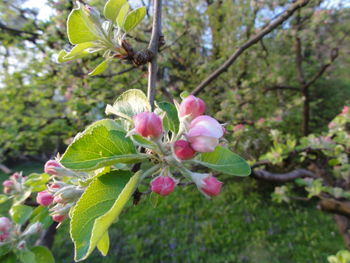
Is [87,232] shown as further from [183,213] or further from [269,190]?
[269,190]

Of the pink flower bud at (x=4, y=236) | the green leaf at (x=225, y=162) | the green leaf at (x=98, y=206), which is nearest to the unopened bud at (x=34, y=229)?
the pink flower bud at (x=4, y=236)

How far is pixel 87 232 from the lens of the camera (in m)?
0.52

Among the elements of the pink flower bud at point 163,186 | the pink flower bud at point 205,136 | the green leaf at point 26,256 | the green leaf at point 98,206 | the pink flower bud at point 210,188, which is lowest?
the green leaf at point 26,256

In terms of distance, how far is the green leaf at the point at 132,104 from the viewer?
65cm

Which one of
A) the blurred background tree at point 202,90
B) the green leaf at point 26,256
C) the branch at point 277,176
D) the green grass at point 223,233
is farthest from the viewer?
the green grass at point 223,233

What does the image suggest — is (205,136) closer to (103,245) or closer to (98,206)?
(98,206)

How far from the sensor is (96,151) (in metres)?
0.56

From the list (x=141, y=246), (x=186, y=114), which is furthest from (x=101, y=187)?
(x=141, y=246)

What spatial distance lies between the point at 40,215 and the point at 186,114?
960 mm

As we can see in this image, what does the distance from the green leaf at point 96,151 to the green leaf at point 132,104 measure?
0.08 m

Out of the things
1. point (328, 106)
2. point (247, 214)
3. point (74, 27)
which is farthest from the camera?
point (328, 106)

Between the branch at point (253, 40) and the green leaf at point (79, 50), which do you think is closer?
the green leaf at point (79, 50)

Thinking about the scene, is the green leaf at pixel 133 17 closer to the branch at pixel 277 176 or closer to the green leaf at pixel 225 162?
the green leaf at pixel 225 162

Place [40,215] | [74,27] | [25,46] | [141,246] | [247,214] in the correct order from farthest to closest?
[247,214]
[141,246]
[25,46]
[40,215]
[74,27]
